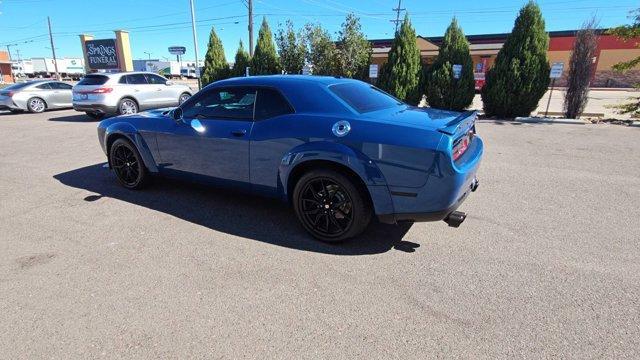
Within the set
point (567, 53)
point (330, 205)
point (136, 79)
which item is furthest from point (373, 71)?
point (567, 53)

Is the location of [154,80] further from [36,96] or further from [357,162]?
[357,162]

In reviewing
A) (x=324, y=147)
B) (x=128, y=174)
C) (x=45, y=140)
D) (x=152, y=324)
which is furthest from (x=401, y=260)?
(x=45, y=140)

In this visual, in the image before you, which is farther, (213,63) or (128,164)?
(213,63)

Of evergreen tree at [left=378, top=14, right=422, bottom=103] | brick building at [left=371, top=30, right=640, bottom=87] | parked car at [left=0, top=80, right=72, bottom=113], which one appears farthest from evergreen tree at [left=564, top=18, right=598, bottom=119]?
brick building at [left=371, top=30, right=640, bottom=87]

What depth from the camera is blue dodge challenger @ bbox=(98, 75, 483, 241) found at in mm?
3035

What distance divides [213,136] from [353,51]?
13149 millimetres

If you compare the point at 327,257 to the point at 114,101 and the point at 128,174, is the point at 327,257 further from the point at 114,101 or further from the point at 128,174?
the point at 114,101

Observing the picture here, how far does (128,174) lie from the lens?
5.10m

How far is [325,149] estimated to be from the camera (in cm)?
329

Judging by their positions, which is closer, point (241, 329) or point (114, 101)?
point (241, 329)

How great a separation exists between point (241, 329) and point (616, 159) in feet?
24.2

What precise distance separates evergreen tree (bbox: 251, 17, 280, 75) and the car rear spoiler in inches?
601

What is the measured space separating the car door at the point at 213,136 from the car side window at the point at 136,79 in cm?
954

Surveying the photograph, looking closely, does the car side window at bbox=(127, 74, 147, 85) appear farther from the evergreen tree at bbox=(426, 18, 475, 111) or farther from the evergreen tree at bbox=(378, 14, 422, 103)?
the evergreen tree at bbox=(426, 18, 475, 111)
